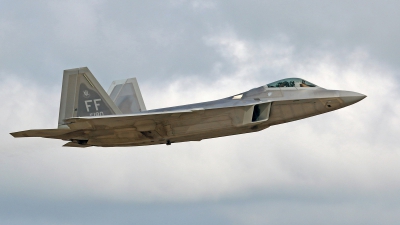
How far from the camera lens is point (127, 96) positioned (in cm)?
3653

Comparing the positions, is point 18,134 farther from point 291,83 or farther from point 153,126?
point 291,83

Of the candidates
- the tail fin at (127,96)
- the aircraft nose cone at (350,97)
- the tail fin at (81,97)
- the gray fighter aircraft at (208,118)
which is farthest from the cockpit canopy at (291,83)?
the tail fin at (127,96)

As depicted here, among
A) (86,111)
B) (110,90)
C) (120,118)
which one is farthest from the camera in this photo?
(110,90)

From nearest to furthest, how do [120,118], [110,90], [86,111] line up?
[120,118] → [86,111] → [110,90]

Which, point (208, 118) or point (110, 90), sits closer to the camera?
point (208, 118)

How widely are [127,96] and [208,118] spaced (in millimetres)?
9359

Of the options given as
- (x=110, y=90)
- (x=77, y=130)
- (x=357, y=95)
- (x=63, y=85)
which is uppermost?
(x=110, y=90)

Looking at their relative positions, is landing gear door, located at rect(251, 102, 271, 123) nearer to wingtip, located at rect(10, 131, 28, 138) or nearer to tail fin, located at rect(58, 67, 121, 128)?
tail fin, located at rect(58, 67, 121, 128)

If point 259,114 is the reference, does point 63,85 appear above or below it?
above

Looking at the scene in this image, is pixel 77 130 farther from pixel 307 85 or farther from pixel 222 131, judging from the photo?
pixel 307 85

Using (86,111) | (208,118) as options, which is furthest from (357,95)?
(86,111)

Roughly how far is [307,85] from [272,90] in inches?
60.0

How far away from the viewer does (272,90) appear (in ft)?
94.5

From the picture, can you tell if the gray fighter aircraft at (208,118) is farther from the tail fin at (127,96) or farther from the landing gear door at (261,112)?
the tail fin at (127,96)
